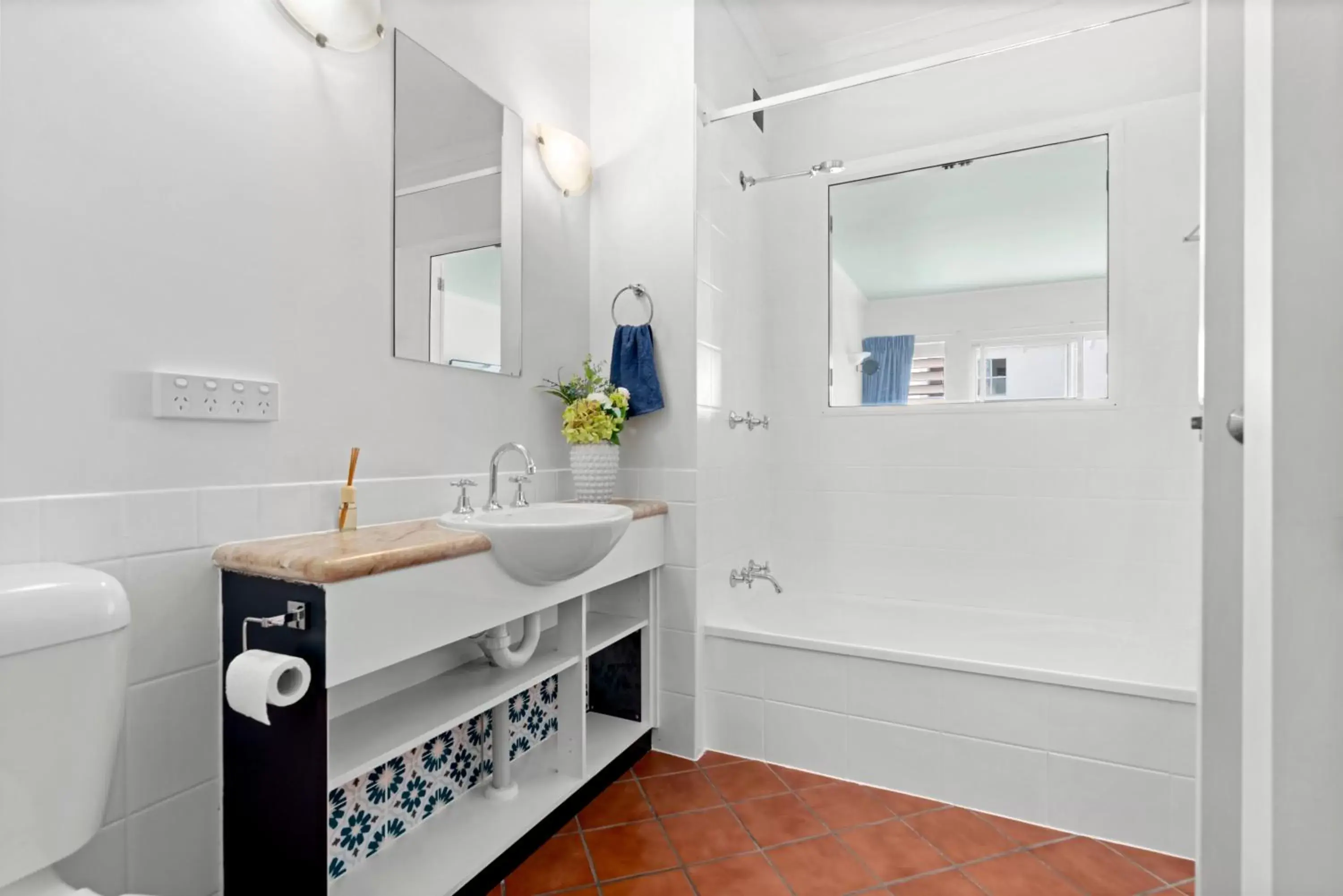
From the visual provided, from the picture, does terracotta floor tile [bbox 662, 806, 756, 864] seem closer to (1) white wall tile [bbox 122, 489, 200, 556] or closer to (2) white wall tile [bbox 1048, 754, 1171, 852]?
(2) white wall tile [bbox 1048, 754, 1171, 852]

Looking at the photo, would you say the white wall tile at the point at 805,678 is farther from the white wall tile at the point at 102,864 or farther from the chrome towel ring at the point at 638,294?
the white wall tile at the point at 102,864

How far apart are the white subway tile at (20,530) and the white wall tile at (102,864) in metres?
0.46

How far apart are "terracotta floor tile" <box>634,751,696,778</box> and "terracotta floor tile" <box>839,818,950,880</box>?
0.56 meters

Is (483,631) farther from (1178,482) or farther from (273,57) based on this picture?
(1178,482)

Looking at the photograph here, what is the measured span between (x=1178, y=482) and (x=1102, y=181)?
113 centimetres

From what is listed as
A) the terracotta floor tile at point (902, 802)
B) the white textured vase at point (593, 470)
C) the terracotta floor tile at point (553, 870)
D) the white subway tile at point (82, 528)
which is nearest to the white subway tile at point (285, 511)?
the white subway tile at point (82, 528)

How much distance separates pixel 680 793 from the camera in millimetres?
1954

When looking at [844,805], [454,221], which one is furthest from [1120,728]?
[454,221]

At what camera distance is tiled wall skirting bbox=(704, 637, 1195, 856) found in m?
1.66

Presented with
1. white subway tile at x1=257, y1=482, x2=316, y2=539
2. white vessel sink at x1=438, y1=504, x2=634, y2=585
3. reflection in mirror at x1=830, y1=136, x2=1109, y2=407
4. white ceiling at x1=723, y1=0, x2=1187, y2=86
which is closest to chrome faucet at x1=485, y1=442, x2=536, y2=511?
white vessel sink at x1=438, y1=504, x2=634, y2=585

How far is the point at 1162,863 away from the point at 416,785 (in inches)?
72.4

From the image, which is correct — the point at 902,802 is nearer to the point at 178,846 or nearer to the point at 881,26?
the point at 178,846

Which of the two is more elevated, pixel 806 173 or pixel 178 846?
pixel 806 173

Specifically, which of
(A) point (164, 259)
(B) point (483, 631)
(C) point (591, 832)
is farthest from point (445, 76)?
(C) point (591, 832)
